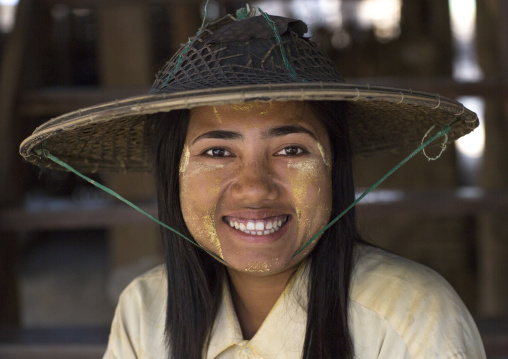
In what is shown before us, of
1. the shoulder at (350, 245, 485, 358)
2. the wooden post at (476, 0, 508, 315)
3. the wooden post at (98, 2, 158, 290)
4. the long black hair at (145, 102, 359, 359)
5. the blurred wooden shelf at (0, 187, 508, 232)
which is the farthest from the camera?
the wooden post at (476, 0, 508, 315)

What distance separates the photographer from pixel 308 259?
155 cm

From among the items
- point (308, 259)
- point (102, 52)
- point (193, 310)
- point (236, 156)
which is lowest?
point (193, 310)

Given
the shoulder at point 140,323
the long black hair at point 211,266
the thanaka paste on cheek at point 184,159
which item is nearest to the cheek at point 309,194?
the long black hair at point 211,266

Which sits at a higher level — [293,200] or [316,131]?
[316,131]

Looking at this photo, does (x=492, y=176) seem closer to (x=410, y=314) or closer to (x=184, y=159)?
(x=410, y=314)

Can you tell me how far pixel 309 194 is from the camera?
1.40 meters

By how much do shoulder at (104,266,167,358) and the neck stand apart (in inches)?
8.1

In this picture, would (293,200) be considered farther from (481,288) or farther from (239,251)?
(481,288)

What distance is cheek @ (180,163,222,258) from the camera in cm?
142

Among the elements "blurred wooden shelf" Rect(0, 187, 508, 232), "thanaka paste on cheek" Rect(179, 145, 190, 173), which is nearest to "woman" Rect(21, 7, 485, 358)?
"thanaka paste on cheek" Rect(179, 145, 190, 173)

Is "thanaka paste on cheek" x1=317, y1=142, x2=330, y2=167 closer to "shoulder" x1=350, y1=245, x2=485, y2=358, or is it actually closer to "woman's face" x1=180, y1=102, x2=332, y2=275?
"woman's face" x1=180, y1=102, x2=332, y2=275

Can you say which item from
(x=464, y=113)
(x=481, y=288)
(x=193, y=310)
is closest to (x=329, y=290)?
(x=193, y=310)

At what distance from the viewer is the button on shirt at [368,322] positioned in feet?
4.47

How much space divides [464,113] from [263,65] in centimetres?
43
